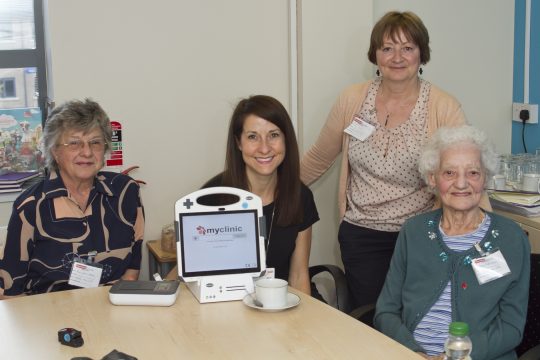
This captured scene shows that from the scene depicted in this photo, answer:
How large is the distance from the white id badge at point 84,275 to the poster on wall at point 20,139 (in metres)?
1.21

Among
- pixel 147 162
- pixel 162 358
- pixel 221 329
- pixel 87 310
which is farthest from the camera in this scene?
pixel 147 162

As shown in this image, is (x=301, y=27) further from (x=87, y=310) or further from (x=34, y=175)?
(x=87, y=310)

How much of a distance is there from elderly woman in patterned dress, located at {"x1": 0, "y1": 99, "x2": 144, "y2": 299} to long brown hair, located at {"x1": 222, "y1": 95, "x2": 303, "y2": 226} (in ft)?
1.58

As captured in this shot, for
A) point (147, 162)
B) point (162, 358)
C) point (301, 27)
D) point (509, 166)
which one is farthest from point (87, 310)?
point (509, 166)

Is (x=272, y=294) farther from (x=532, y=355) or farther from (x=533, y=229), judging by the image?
(x=533, y=229)

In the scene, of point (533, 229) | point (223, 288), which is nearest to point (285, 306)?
point (223, 288)

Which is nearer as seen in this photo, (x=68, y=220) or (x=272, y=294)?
(x=272, y=294)

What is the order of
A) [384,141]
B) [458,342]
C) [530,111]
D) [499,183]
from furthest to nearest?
[530,111] < [499,183] < [384,141] < [458,342]

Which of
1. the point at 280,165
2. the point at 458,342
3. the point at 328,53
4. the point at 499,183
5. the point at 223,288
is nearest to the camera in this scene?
the point at 458,342

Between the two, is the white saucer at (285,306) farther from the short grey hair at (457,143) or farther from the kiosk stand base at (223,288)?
the short grey hair at (457,143)

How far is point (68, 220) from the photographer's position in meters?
2.77

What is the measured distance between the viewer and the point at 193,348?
6.72 feet

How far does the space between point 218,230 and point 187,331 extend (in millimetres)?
402

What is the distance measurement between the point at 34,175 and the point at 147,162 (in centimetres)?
60
